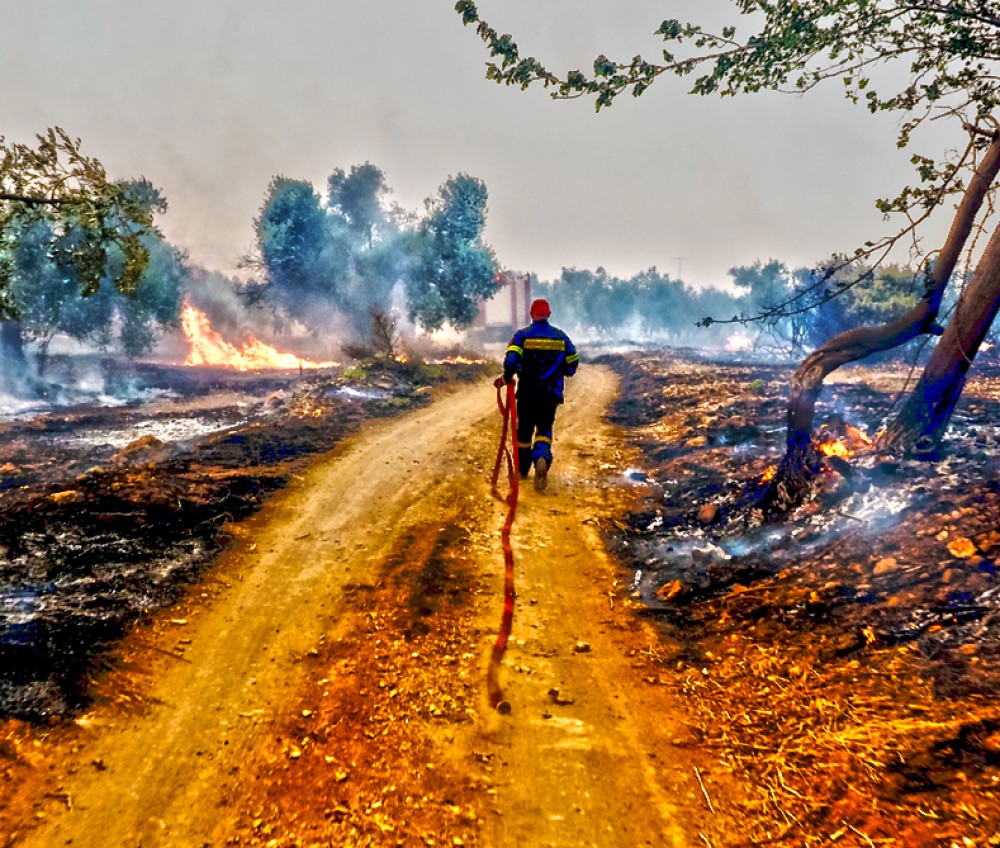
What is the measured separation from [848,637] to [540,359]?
5559 mm

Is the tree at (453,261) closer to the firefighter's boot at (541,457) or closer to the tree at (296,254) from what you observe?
the tree at (296,254)

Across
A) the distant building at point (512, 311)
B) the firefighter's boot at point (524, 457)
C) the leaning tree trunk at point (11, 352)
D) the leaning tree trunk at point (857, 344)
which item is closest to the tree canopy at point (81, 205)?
the firefighter's boot at point (524, 457)

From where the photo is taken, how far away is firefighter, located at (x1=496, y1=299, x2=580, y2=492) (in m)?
8.38

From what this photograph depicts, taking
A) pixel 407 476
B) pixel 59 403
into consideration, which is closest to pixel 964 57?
pixel 407 476

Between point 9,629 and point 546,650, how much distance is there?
5.47 m

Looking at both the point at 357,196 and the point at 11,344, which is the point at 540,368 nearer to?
the point at 11,344

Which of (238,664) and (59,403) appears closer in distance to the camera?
(238,664)

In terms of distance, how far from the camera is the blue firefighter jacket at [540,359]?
838 centimetres

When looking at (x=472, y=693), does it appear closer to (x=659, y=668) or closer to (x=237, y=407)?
(x=659, y=668)

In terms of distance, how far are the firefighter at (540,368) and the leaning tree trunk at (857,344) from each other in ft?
11.7

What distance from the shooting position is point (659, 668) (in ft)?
16.4

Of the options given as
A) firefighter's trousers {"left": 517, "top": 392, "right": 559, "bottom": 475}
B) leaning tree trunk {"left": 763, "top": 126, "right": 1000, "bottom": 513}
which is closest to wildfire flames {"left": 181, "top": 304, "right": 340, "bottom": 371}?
firefighter's trousers {"left": 517, "top": 392, "right": 559, "bottom": 475}

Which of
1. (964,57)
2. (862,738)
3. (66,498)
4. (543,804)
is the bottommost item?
(543,804)

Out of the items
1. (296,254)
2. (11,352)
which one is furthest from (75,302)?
(296,254)
